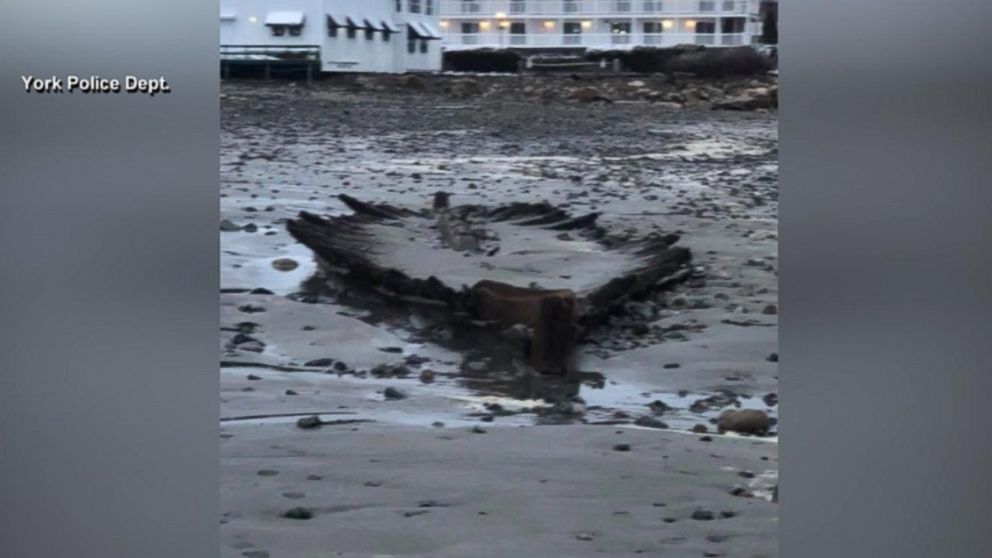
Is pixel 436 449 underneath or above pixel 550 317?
underneath

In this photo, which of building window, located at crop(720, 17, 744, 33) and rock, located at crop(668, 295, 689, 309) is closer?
building window, located at crop(720, 17, 744, 33)

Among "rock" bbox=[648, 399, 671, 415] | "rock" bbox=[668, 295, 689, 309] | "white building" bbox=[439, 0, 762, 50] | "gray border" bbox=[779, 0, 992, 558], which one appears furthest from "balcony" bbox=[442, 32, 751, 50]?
"rock" bbox=[648, 399, 671, 415]

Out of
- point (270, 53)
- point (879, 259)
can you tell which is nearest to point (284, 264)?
point (270, 53)

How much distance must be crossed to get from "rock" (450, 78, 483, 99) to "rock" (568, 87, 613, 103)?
1.36 feet

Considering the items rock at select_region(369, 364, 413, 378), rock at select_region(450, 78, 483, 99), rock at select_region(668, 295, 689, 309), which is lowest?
rock at select_region(369, 364, 413, 378)

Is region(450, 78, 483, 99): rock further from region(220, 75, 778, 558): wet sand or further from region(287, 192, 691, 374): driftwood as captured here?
region(287, 192, 691, 374): driftwood

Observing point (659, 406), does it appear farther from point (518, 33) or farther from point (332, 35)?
point (332, 35)

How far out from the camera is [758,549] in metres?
4.87

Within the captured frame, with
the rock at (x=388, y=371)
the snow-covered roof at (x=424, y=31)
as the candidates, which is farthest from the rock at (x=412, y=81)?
the rock at (x=388, y=371)

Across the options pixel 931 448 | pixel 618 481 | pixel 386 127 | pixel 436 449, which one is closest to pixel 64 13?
pixel 386 127

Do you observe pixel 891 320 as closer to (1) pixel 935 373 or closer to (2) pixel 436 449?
(1) pixel 935 373

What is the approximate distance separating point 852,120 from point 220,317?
2.92 meters

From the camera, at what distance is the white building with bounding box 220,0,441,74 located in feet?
16.0

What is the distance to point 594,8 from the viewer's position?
4.84 meters
